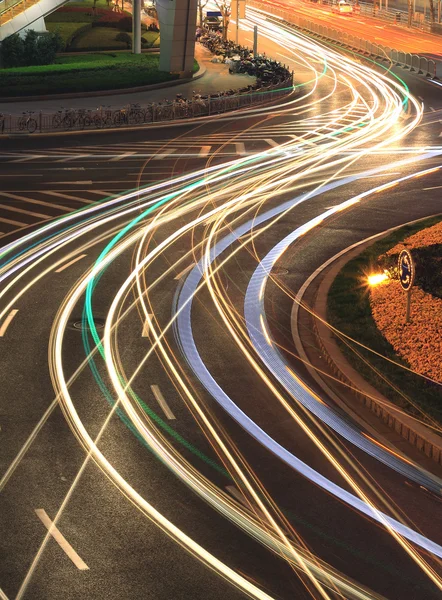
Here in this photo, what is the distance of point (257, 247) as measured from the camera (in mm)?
27172

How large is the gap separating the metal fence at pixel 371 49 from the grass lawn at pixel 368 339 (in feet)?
143

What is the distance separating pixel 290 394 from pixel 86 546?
5.78 m

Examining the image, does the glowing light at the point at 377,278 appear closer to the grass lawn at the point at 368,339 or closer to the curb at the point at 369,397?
the grass lawn at the point at 368,339

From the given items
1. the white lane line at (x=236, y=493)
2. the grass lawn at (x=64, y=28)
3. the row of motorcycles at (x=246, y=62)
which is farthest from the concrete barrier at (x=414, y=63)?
the white lane line at (x=236, y=493)

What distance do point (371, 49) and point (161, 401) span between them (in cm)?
6504

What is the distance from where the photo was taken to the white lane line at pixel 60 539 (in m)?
12.3

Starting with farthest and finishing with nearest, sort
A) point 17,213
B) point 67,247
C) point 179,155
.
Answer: point 179,155, point 17,213, point 67,247

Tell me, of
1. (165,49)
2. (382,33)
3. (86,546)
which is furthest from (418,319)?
(382,33)

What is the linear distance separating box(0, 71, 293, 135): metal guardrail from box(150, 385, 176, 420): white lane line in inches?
1083

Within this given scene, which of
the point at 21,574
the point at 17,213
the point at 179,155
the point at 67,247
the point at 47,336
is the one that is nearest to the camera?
the point at 21,574

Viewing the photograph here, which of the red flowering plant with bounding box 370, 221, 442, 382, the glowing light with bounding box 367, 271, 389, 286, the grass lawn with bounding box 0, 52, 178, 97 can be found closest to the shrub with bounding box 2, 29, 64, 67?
the grass lawn with bounding box 0, 52, 178, 97

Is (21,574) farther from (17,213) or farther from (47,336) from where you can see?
(17,213)

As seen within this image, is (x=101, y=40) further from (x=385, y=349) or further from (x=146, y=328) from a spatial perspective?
(x=385, y=349)

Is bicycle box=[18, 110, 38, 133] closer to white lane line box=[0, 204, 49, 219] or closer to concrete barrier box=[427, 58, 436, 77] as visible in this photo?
white lane line box=[0, 204, 49, 219]
